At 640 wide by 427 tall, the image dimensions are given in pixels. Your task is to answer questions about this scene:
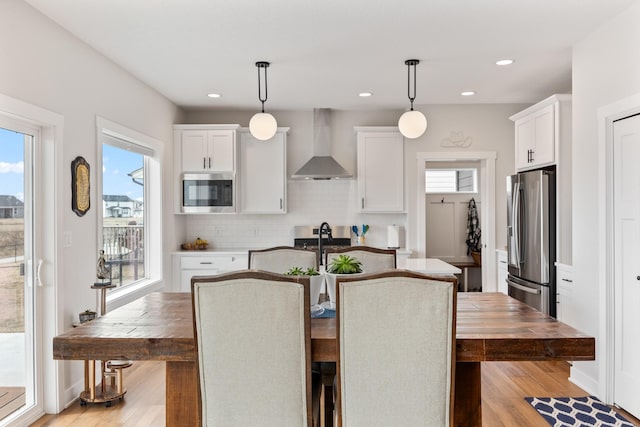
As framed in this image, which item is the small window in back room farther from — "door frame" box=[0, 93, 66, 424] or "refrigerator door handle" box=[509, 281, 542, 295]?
"door frame" box=[0, 93, 66, 424]

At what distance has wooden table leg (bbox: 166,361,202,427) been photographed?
2.12 metres

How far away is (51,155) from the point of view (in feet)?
10.0

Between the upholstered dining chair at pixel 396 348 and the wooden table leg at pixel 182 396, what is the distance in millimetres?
734

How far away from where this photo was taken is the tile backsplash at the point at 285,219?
5.89 metres

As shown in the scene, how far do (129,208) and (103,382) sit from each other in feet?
5.89

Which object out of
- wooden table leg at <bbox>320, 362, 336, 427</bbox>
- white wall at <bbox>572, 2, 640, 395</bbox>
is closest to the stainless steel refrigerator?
white wall at <bbox>572, 2, 640, 395</bbox>

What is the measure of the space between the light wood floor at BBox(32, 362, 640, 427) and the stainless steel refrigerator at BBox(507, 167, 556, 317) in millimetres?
597

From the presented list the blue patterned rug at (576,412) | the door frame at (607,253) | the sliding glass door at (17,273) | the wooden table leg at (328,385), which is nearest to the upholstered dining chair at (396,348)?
the wooden table leg at (328,385)

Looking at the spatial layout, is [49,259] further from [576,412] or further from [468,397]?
[576,412]

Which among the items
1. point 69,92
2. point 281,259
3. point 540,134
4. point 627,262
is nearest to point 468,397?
point 281,259

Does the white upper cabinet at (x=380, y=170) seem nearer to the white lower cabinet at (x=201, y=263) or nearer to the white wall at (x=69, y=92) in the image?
the white lower cabinet at (x=201, y=263)

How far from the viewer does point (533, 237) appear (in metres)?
4.22

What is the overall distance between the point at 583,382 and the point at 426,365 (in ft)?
8.05

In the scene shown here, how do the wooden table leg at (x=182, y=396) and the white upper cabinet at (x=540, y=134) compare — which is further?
the white upper cabinet at (x=540, y=134)
